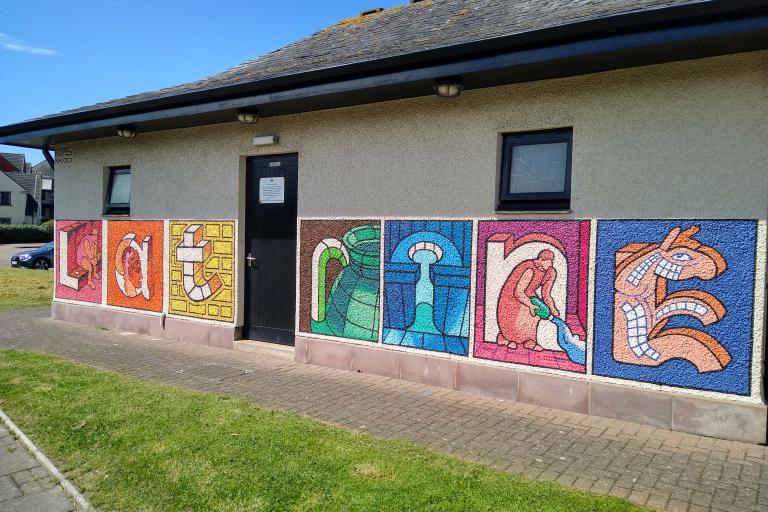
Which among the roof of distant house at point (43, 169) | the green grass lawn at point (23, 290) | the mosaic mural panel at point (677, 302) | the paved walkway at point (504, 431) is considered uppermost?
the roof of distant house at point (43, 169)

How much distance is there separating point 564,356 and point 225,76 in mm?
6392

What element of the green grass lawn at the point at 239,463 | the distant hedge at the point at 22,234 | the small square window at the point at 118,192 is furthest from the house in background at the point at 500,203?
the distant hedge at the point at 22,234

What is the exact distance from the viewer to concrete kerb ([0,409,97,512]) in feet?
11.9

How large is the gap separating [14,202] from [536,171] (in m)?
74.5

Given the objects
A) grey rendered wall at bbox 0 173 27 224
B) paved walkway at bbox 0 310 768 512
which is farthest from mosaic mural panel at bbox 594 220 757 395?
grey rendered wall at bbox 0 173 27 224

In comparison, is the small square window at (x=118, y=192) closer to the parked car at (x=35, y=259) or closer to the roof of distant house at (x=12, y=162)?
the parked car at (x=35, y=259)

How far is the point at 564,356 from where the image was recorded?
570cm

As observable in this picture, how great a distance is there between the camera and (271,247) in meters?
8.29

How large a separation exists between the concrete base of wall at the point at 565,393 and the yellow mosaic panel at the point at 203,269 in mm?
1853

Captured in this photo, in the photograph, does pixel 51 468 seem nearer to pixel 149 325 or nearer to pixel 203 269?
pixel 203 269

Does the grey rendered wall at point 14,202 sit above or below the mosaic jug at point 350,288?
above

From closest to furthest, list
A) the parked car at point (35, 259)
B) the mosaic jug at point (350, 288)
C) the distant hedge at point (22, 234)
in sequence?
the mosaic jug at point (350, 288)
the parked car at point (35, 259)
the distant hedge at point (22, 234)

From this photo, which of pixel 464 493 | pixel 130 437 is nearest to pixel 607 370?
pixel 464 493

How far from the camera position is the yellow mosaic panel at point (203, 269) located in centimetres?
852
